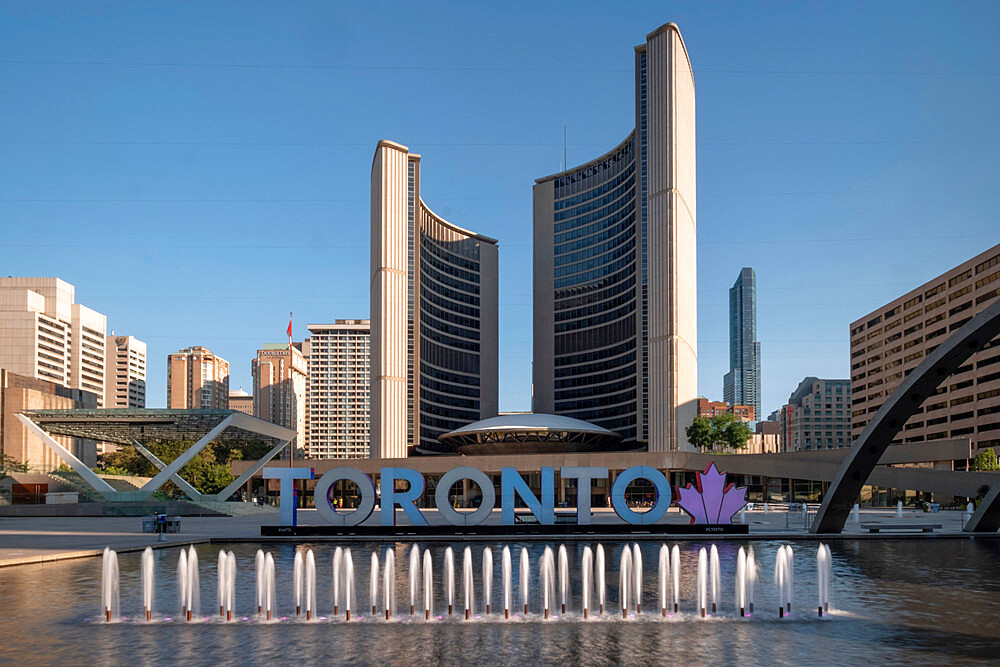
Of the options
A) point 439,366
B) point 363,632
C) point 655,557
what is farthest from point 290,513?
point 439,366

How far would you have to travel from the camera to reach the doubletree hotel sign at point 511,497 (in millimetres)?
39562

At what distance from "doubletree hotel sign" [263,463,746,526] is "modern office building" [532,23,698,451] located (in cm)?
7216

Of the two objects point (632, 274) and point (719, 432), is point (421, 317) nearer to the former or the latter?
point (632, 274)

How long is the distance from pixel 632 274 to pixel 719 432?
34.0 meters

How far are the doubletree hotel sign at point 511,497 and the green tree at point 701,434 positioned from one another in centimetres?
6665

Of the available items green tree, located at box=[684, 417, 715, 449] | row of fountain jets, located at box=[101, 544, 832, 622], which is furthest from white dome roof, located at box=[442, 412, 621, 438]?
row of fountain jets, located at box=[101, 544, 832, 622]

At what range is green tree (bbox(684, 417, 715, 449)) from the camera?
106 m

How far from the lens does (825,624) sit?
17.5 m

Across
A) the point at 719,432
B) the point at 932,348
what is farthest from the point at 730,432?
the point at 932,348

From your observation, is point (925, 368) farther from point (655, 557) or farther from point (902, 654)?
point (902, 654)

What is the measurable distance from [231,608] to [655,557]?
16.7 meters

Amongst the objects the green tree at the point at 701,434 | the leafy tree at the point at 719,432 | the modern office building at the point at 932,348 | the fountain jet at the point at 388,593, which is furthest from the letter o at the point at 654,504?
the modern office building at the point at 932,348

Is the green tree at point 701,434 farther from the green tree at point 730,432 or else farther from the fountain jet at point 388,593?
the fountain jet at point 388,593

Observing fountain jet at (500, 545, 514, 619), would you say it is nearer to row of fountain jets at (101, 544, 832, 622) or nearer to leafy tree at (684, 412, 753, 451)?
row of fountain jets at (101, 544, 832, 622)
